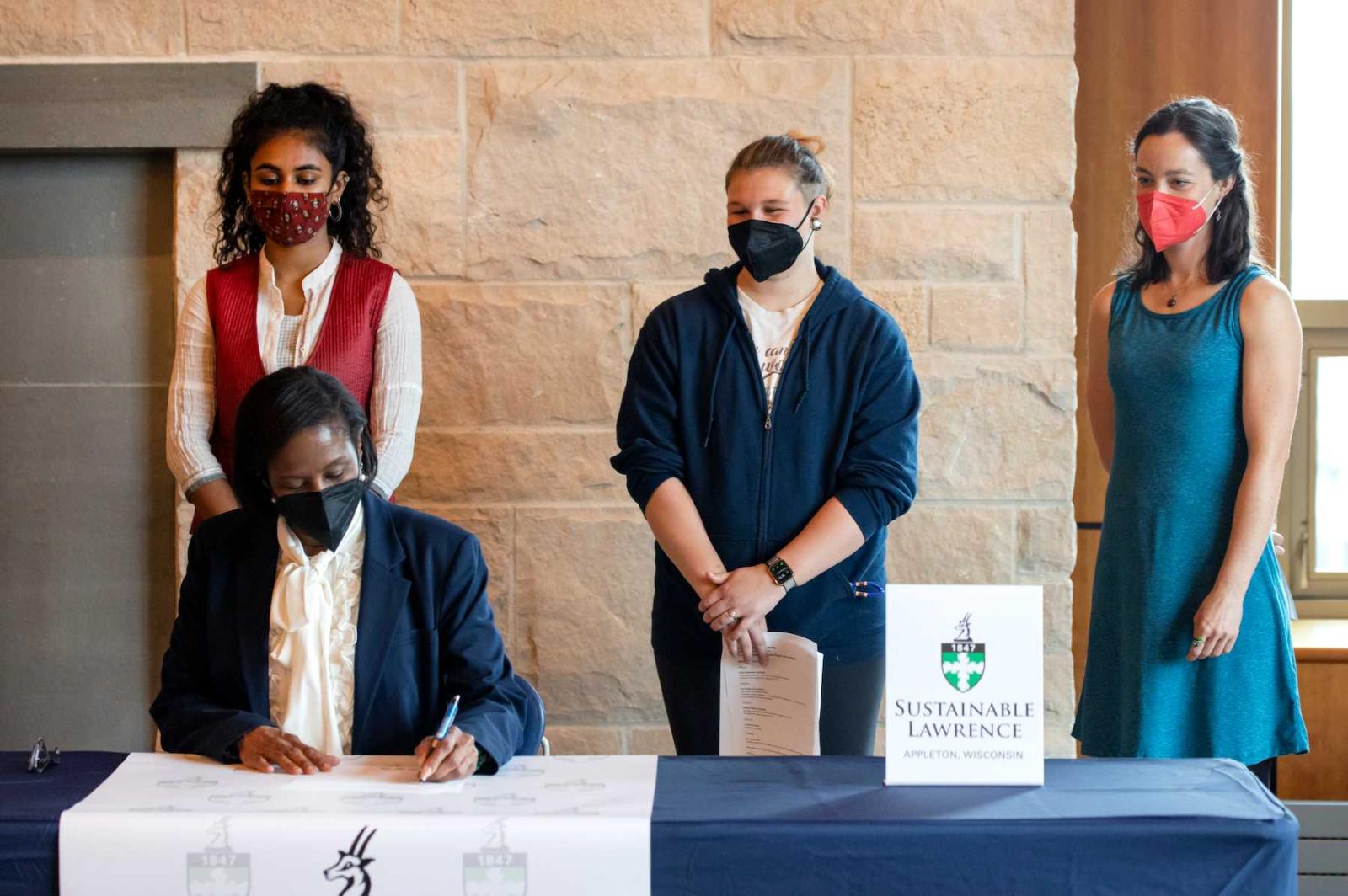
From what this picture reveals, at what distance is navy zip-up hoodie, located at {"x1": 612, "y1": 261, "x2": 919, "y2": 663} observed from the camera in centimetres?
230

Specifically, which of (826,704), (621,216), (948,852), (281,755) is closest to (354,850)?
(281,755)

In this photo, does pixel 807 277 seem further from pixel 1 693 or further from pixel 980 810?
pixel 1 693

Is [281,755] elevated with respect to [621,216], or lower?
lower

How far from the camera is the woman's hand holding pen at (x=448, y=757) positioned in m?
1.57

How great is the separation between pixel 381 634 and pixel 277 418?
0.32 metres

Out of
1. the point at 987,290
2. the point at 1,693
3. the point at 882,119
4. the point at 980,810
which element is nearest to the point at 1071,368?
the point at 987,290

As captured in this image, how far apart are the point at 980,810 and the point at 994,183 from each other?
6.54ft

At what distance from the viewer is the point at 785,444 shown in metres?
2.30

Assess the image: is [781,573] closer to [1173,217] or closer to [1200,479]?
[1200,479]

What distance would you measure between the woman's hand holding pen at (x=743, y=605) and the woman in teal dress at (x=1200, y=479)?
0.60 metres

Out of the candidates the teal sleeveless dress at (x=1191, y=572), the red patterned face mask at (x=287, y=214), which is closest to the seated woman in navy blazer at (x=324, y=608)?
the red patterned face mask at (x=287, y=214)

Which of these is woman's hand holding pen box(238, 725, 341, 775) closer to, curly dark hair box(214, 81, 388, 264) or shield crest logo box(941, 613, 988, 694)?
shield crest logo box(941, 613, 988, 694)

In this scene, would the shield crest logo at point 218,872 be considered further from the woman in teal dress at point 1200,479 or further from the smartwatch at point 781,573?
the woman in teal dress at point 1200,479

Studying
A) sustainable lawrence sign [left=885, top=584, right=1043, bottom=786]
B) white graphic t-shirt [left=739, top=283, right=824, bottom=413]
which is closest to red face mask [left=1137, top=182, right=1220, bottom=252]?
white graphic t-shirt [left=739, top=283, right=824, bottom=413]
